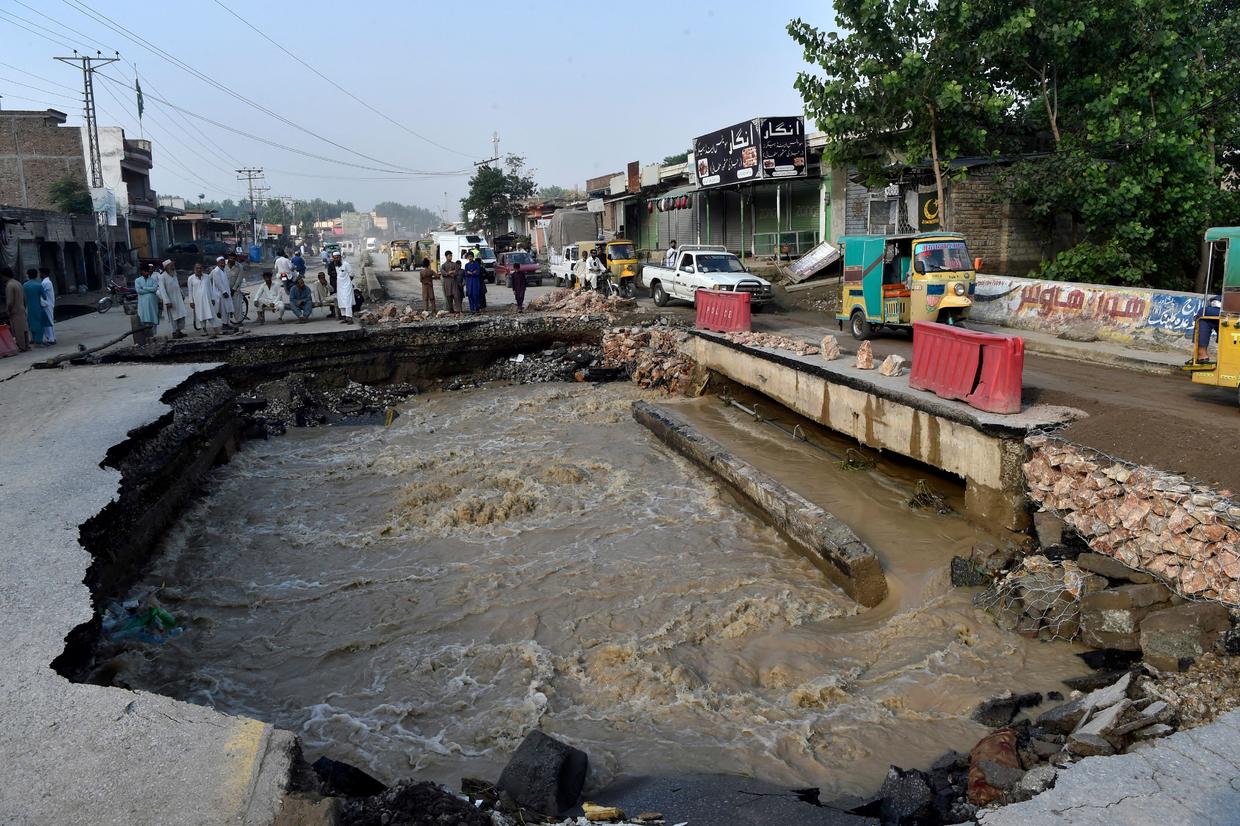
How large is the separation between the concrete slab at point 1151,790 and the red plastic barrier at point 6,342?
18.2 meters

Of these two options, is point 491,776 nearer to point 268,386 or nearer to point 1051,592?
point 1051,592

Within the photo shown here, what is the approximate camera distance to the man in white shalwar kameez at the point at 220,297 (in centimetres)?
1841

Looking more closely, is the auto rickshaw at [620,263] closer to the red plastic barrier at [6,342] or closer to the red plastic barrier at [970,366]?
the red plastic barrier at [6,342]

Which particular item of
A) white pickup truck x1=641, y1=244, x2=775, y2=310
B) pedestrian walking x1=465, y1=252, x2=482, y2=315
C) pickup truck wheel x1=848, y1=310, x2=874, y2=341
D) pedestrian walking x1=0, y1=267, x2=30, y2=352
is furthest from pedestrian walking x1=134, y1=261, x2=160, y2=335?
pickup truck wheel x1=848, y1=310, x2=874, y2=341

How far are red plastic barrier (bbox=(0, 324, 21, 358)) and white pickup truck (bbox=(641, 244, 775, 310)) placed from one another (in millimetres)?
14374

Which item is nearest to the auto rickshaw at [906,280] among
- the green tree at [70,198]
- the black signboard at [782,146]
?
the black signboard at [782,146]

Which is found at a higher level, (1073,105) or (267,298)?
(1073,105)

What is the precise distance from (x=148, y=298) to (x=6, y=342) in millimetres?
2569

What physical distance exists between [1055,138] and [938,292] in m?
7.20

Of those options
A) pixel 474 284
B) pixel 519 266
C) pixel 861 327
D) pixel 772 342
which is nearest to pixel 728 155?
pixel 519 266

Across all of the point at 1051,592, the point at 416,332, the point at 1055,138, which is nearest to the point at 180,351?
the point at 416,332

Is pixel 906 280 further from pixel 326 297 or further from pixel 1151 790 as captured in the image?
pixel 326 297

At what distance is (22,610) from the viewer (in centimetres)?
520

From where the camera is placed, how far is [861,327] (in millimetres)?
16109
